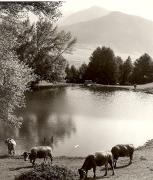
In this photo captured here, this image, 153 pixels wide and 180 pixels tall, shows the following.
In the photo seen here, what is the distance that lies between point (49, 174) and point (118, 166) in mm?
8282

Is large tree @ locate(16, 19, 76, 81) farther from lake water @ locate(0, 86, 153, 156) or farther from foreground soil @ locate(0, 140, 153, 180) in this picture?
foreground soil @ locate(0, 140, 153, 180)

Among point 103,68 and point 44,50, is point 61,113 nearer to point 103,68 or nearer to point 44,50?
point 44,50

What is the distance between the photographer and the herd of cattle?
87.1 ft

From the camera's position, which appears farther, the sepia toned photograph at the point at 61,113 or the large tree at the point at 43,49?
the large tree at the point at 43,49

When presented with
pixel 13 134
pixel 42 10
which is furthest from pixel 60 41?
pixel 42 10

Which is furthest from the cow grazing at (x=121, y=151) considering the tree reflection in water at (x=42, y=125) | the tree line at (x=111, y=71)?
the tree line at (x=111, y=71)

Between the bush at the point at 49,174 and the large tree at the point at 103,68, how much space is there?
93.3 metres

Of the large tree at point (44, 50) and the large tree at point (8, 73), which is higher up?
the large tree at point (44, 50)

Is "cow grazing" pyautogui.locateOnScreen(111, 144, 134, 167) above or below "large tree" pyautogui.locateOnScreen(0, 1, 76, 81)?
below

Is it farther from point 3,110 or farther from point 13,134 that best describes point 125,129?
point 3,110

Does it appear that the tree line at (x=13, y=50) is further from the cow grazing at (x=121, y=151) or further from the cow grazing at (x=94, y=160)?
the cow grazing at (x=121, y=151)

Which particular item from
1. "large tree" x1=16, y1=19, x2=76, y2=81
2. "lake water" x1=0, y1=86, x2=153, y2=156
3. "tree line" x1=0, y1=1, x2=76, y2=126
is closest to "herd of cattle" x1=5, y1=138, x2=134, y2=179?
"tree line" x1=0, y1=1, x2=76, y2=126

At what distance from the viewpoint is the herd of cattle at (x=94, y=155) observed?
26.5m

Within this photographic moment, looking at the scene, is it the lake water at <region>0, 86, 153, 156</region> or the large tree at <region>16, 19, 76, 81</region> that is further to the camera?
the large tree at <region>16, 19, 76, 81</region>
